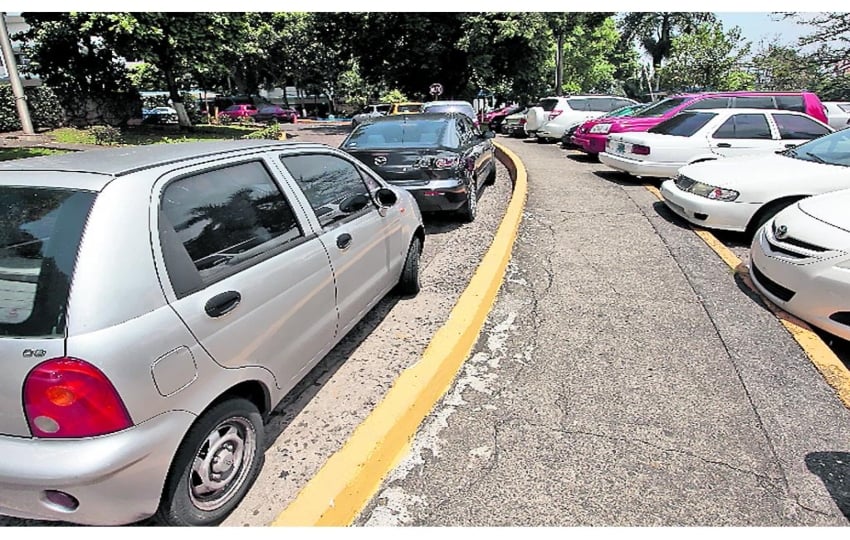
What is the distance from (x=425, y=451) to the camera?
107 inches

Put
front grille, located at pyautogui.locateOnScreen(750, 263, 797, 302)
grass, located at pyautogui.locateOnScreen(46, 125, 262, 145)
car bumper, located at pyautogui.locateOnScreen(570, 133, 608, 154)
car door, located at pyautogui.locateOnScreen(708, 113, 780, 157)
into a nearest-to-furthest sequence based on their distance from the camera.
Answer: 1. front grille, located at pyautogui.locateOnScreen(750, 263, 797, 302)
2. car door, located at pyautogui.locateOnScreen(708, 113, 780, 157)
3. car bumper, located at pyautogui.locateOnScreen(570, 133, 608, 154)
4. grass, located at pyautogui.locateOnScreen(46, 125, 262, 145)

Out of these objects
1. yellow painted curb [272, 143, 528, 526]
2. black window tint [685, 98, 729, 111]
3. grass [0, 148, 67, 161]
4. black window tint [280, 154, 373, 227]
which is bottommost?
yellow painted curb [272, 143, 528, 526]

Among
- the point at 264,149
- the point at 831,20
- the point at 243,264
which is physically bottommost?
the point at 243,264

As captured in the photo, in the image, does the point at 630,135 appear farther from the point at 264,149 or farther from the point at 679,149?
the point at 264,149

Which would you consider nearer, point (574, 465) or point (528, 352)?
point (574, 465)

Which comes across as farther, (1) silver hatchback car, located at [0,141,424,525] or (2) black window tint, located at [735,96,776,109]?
(2) black window tint, located at [735,96,776,109]

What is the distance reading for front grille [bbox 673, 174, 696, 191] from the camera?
6603 mm

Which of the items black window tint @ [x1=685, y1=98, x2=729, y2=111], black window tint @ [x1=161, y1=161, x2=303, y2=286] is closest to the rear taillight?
black window tint @ [x1=161, y1=161, x2=303, y2=286]

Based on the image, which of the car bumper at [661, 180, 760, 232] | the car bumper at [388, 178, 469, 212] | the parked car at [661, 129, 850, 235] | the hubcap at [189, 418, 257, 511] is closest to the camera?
the hubcap at [189, 418, 257, 511]

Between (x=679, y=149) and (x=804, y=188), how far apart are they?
3.15 meters

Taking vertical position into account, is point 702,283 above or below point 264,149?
below

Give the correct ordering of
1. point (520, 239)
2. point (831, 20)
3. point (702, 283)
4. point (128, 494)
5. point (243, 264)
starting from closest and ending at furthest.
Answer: point (128, 494) → point (243, 264) → point (702, 283) → point (520, 239) → point (831, 20)

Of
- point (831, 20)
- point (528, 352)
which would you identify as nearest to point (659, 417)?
point (528, 352)

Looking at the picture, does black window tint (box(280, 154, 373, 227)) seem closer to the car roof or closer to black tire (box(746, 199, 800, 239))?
the car roof
